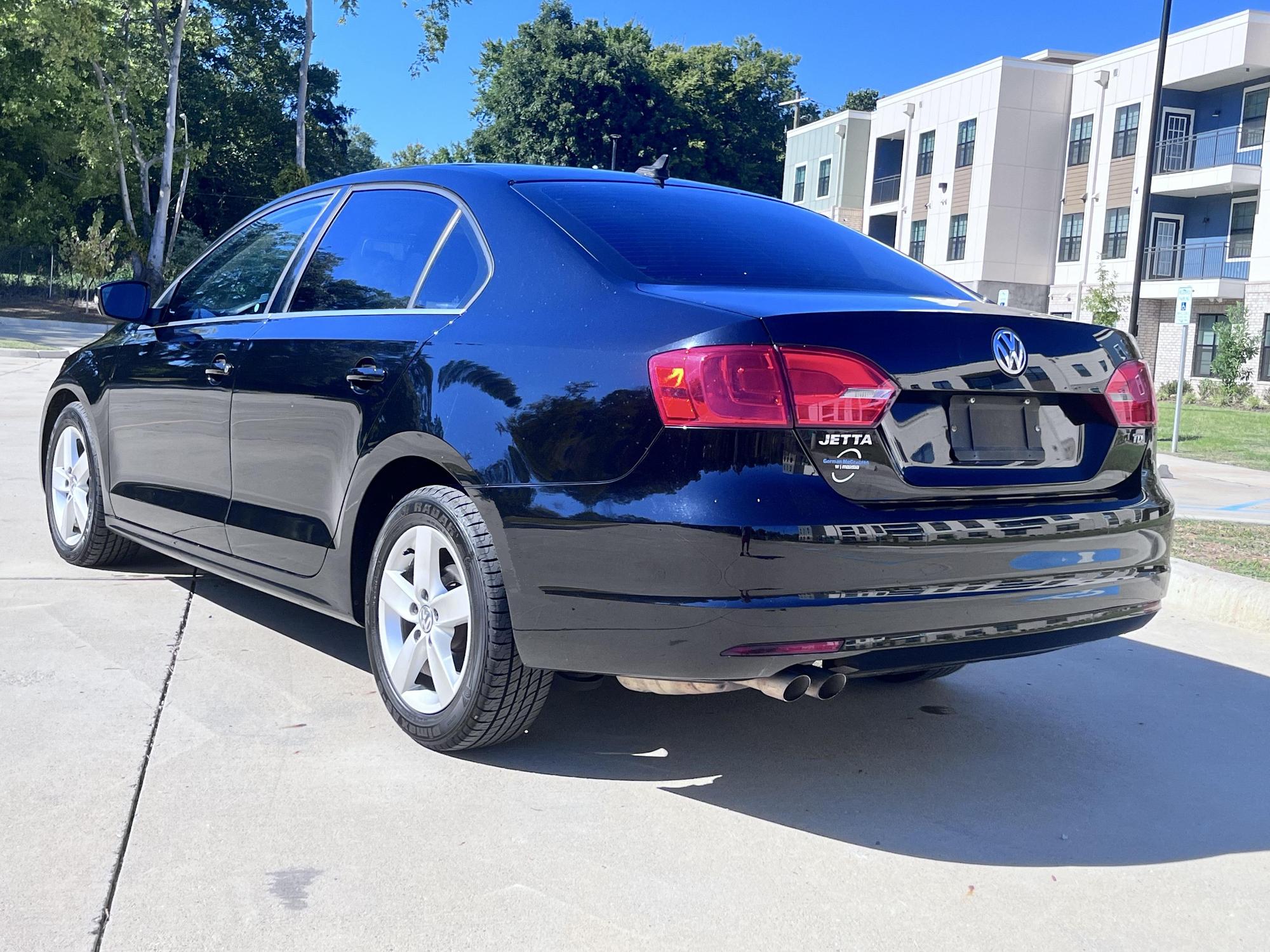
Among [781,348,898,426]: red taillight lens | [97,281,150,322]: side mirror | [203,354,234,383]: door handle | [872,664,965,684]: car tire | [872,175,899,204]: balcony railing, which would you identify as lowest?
[872,664,965,684]: car tire

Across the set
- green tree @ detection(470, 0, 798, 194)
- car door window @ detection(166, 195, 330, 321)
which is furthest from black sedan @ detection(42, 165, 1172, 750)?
green tree @ detection(470, 0, 798, 194)

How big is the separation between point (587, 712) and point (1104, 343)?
1.92 meters

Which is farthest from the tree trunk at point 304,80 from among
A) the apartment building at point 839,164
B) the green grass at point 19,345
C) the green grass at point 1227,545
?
the green grass at point 1227,545

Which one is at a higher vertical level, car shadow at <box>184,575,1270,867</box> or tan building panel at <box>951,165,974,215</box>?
tan building panel at <box>951,165,974,215</box>

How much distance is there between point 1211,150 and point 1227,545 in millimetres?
31520

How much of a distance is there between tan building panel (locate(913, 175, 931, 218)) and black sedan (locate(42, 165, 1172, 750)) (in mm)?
42122

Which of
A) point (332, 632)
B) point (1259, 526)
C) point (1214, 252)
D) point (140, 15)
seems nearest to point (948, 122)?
point (1214, 252)

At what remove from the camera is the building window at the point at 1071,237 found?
39719mm

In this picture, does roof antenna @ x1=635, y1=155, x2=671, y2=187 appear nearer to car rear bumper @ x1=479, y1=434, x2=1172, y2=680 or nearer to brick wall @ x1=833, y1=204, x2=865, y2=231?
car rear bumper @ x1=479, y1=434, x2=1172, y2=680

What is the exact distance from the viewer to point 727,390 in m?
2.96

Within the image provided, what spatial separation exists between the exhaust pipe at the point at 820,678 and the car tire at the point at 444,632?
0.72 meters

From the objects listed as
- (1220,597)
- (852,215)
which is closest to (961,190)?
(852,215)

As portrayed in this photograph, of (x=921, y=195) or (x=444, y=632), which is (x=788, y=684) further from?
(x=921, y=195)

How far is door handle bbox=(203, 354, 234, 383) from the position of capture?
447cm
